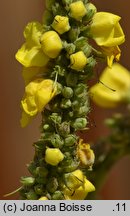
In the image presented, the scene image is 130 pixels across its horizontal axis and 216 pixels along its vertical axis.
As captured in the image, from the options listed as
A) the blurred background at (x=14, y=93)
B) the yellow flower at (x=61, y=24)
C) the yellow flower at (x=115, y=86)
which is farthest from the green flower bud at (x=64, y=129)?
the blurred background at (x=14, y=93)

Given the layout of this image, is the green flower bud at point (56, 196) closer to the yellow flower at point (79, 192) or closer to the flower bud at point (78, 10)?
the yellow flower at point (79, 192)

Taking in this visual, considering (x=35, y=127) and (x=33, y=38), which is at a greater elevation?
(x=33, y=38)

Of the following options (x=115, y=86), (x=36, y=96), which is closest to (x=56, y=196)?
(x=36, y=96)

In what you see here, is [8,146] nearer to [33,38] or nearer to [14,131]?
[14,131]

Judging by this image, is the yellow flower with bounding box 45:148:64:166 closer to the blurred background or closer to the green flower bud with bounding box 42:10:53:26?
the green flower bud with bounding box 42:10:53:26

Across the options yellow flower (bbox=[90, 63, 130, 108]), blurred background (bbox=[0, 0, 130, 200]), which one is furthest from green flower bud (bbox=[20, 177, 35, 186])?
blurred background (bbox=[0, 0, 130, 200])

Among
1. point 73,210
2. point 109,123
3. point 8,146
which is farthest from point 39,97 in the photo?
point 8,146
